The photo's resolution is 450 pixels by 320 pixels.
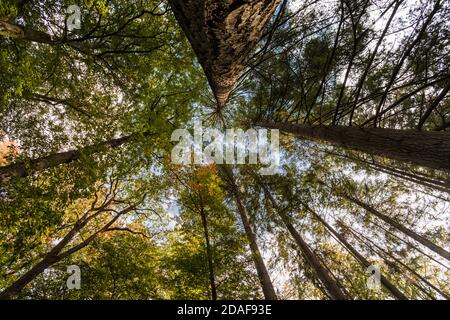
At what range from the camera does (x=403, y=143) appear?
3.03 m

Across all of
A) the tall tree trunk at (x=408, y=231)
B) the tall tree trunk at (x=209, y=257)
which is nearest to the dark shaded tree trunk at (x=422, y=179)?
the tall tree trunk at (x=408, y=231)

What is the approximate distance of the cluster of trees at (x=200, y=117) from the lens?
11.7ft

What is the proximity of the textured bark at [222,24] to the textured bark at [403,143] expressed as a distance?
2528 millimetres

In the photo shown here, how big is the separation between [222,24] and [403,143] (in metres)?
2.97

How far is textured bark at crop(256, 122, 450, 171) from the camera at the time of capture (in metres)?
2.60

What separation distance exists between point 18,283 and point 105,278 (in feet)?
7.03

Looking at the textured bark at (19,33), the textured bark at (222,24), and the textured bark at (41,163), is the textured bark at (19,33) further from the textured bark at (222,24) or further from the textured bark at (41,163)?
the textured bark at (222,24)

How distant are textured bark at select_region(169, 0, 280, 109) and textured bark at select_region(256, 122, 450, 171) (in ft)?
8.29

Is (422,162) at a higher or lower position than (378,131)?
lower
